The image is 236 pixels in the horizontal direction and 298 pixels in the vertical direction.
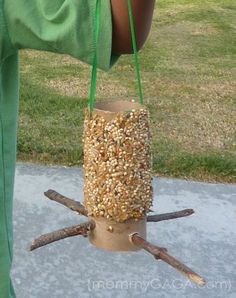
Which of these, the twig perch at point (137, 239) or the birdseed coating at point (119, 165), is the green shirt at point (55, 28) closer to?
the birdseed coating at point (119, 165)

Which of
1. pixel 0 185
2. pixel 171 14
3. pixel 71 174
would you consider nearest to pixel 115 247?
pixel 0 185

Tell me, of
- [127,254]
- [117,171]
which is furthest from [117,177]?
[127,254]

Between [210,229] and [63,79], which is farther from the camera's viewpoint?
[63,79]

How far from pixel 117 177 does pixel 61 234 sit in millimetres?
145

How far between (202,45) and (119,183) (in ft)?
19.8

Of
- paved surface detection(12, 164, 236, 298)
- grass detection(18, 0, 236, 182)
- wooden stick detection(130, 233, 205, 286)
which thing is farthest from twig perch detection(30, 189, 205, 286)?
grass detection(18, 0, 236, 182)

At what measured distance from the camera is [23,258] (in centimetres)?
262

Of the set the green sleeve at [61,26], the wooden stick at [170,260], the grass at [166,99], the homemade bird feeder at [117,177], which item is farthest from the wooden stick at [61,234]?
the grass at [166,99]

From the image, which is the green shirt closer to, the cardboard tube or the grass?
the cardboard tube

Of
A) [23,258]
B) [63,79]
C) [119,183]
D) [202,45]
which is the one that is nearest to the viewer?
[119,183]

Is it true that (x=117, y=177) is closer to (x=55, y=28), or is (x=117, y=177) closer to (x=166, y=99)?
(x=55, y=28)

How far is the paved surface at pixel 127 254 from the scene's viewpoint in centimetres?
249

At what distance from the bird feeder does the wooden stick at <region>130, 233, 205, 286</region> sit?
0.05m

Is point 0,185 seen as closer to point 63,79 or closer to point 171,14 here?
point 63,79
